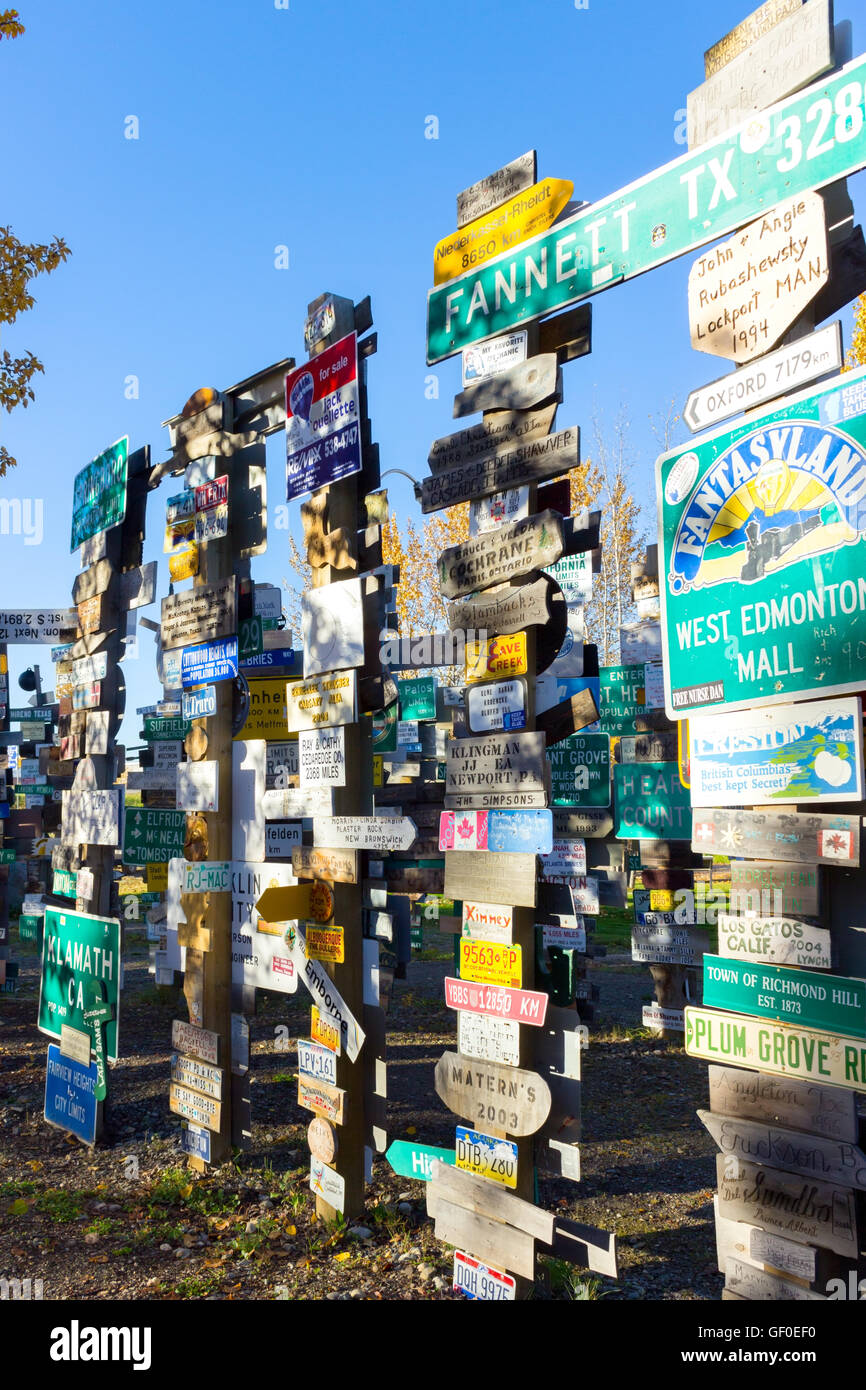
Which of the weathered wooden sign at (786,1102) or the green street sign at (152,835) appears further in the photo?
the green street sign at (152,835)

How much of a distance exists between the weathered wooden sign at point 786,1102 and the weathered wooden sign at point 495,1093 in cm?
77

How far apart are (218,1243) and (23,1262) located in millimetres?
986

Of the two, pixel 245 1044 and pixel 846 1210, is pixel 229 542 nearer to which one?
pixel 245 1044

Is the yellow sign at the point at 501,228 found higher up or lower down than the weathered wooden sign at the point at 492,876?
higher up

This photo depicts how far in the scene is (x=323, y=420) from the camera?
6.06 metres

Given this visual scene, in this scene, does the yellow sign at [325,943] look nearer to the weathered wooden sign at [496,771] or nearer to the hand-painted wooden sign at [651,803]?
the weathered wooden sign at [496,771]

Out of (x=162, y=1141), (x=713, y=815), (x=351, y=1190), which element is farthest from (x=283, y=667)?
(x=713, y=815)

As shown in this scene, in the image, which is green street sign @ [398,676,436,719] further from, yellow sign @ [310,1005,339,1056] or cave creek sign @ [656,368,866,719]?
cave creek sign @ [656,368,866,719]

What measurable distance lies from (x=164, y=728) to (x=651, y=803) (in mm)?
5289

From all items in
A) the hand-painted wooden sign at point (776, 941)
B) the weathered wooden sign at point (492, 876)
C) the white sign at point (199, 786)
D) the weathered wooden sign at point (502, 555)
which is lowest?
the hand-painted wooden sign at point (776, 941)

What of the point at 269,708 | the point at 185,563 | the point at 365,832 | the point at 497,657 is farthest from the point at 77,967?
the point at 497,657

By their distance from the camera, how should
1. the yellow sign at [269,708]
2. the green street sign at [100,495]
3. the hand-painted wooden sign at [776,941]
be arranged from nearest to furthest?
the hand-painted wooden sign at [776,941] < the green street sign at [100,495] < the yellow sign at [269,708]

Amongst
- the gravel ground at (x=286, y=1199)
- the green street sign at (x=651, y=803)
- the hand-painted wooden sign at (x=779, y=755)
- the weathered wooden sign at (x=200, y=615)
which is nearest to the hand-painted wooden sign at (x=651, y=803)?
the green street sign at (x=651, y=803)

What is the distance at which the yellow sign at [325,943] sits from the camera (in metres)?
5.75
